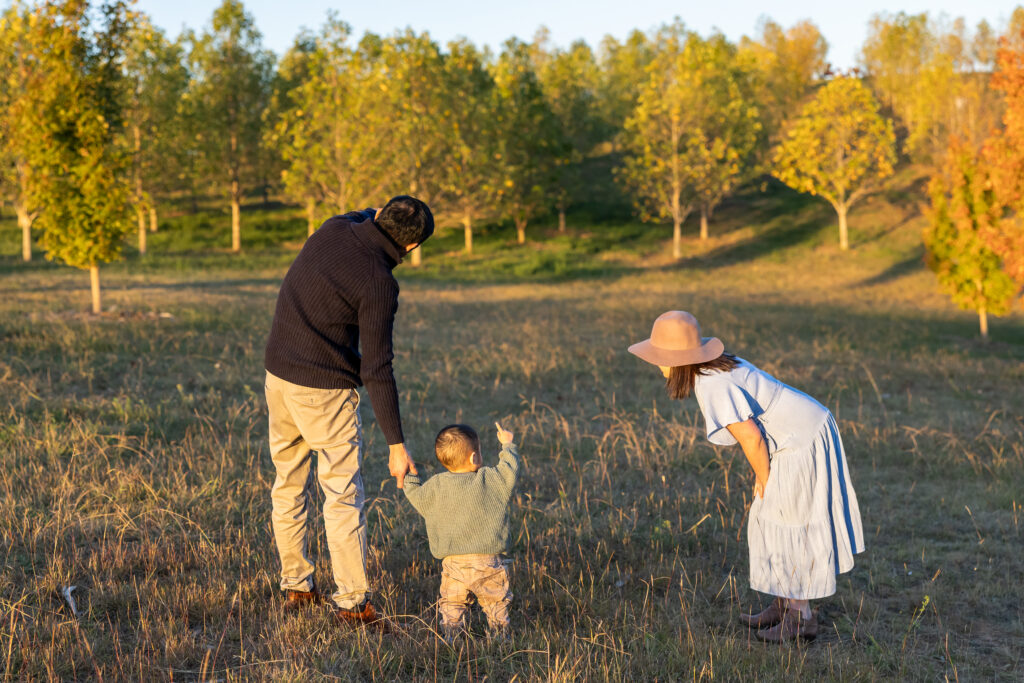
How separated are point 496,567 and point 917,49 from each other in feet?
262

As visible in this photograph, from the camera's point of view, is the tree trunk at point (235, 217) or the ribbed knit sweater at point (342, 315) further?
the tree trunk at point (235, 217)

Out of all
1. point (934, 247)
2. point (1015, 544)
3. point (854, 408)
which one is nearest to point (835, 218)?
point (934, 247)

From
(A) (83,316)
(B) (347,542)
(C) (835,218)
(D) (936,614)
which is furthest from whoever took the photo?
(C) (835,218)

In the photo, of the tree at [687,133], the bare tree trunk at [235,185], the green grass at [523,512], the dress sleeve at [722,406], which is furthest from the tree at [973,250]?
the bare tree trunk at [235,185]

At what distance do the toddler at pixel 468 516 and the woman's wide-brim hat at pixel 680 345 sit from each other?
0.90 meters

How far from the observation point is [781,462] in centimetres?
412

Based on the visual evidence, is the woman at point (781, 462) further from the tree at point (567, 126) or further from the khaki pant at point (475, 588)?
the tree at point (567, 126)

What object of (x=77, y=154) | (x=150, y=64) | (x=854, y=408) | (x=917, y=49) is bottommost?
(x=854, y=408)

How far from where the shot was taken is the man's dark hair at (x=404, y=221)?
12.6 feet

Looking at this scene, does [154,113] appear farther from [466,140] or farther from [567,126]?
[567,126]

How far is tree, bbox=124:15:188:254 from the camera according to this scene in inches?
1436

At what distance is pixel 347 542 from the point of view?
4.09 metres

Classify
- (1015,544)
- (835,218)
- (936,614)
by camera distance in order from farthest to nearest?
(835,218)
(1015,544)
(936,614)

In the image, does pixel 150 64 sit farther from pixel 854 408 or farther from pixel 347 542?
pixel 347 542
